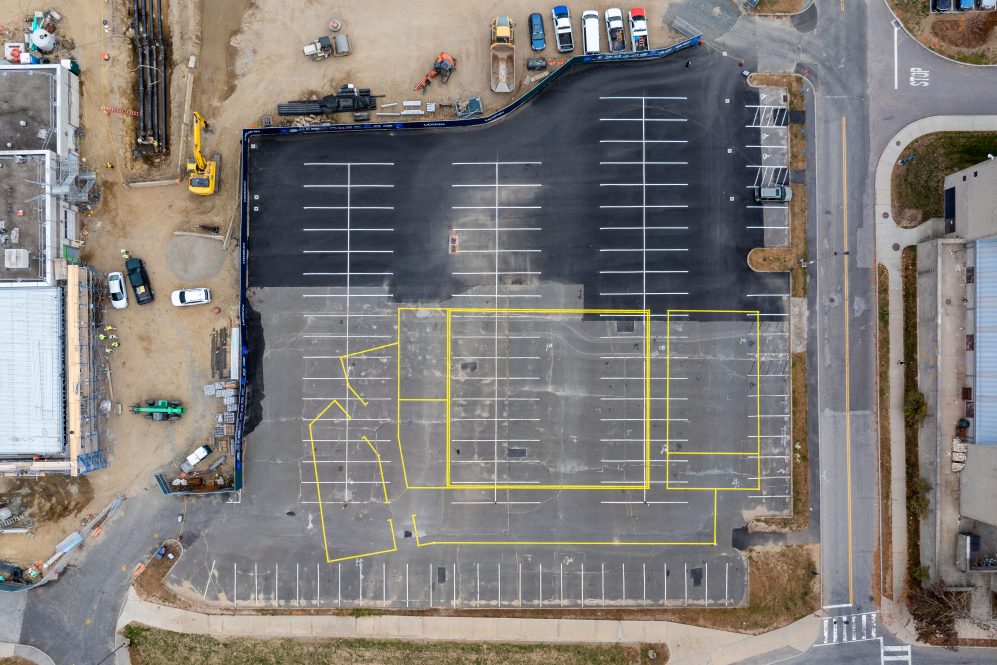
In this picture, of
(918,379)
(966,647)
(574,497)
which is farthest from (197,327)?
(966,647)

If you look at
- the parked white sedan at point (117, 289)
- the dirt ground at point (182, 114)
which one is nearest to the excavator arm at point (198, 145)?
the dirt ground at point (182, 114)

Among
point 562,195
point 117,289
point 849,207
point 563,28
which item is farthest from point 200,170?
point 849,207

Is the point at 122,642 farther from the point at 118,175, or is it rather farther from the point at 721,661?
the point at 721,661

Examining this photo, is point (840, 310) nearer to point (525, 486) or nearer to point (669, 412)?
point (669, 412)

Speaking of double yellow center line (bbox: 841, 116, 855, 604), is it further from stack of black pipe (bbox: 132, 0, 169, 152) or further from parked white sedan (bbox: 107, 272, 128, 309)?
parked white sedan (bbox: 107, 272, 128, 309)

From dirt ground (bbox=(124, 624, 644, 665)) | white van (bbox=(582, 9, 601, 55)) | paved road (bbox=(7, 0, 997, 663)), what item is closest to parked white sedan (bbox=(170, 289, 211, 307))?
paved road (bbox=(7, 0, 997, 663))
